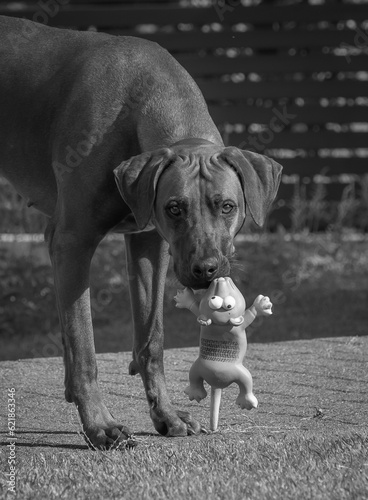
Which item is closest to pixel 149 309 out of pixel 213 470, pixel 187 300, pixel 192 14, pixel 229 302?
pixel 187 300

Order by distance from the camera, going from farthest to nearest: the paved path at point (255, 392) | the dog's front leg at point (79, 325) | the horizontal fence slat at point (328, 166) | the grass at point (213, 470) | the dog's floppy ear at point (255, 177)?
1. the horizontal fence slat at point (328, 166)
2. the paved path at point (255, 392)
3. the dog's front leg at point (79, 325)
4. the dog's floppy ear at point (255, 177)
5. the grass at point (213, 470)

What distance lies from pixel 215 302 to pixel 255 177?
0.47 m

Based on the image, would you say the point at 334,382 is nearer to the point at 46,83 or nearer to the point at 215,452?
the point at 215,452

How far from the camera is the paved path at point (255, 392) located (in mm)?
3557

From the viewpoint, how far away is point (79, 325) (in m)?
3.45

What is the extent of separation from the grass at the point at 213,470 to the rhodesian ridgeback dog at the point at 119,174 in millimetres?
219

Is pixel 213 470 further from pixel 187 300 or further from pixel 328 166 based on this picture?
pixel 328 166

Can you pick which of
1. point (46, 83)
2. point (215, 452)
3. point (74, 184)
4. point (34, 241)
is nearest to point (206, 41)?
point (34, 241)

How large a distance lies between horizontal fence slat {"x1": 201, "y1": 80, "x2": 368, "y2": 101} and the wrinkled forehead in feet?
14.8

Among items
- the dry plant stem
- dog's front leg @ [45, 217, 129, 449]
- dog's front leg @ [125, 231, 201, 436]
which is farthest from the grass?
dog's front leg @ [125, 231, 201, 436]

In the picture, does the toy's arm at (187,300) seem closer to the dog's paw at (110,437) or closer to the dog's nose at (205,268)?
the dog's nose at (205,268)

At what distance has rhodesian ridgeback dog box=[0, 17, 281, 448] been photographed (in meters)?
3.15

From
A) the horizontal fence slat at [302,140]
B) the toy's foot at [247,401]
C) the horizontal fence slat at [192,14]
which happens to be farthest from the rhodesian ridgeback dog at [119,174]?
the horizontal fence slat at [302,140]

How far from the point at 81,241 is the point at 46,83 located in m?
0.80
